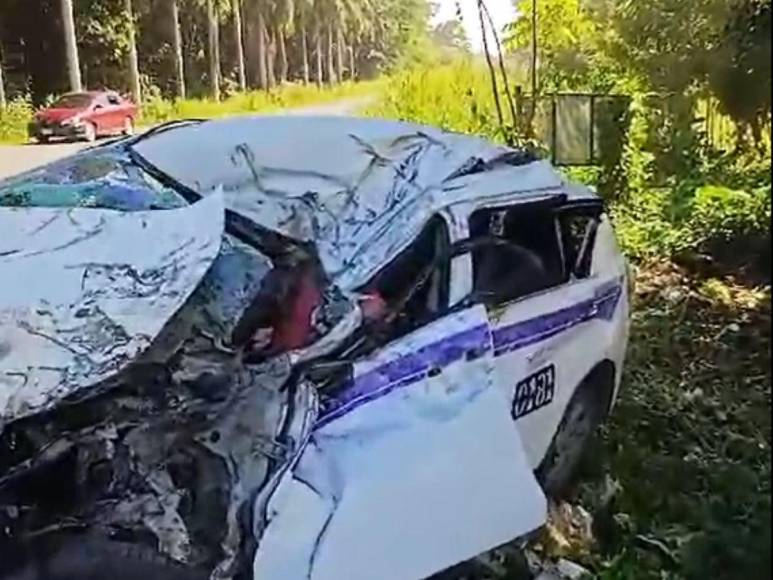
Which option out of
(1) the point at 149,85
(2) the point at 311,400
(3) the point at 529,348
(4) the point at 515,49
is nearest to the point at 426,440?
(2) the point at 311,400

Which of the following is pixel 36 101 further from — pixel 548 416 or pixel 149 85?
pixel 548 416

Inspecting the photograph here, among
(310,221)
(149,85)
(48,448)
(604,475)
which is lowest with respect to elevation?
(604,475)

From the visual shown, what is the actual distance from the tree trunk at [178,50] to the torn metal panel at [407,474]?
1809 mm

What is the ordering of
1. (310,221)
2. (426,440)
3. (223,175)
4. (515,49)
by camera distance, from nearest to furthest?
(426,440), (310,221), (223,175), (515,49)

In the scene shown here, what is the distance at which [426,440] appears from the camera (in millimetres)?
1859

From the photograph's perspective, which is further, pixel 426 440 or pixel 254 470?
pixel 426 440

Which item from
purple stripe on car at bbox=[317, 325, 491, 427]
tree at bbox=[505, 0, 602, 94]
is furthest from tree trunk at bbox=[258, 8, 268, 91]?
purple stripe on car at bbox=[317, 325, 491, 427]

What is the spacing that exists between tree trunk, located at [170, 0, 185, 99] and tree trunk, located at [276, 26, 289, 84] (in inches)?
12.3

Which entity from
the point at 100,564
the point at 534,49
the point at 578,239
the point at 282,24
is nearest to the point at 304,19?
the point at 282,24

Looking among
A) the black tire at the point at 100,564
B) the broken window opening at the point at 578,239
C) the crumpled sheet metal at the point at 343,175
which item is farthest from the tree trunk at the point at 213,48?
the black tire at the point at 100,564

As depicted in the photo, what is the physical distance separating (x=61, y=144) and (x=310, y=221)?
4.36 ft

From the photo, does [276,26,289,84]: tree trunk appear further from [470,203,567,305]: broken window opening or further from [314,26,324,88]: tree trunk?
[470,203,567,305]: broken window opening

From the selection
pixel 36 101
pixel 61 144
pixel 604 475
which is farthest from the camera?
pixel 36 101

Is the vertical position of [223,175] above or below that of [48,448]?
above
